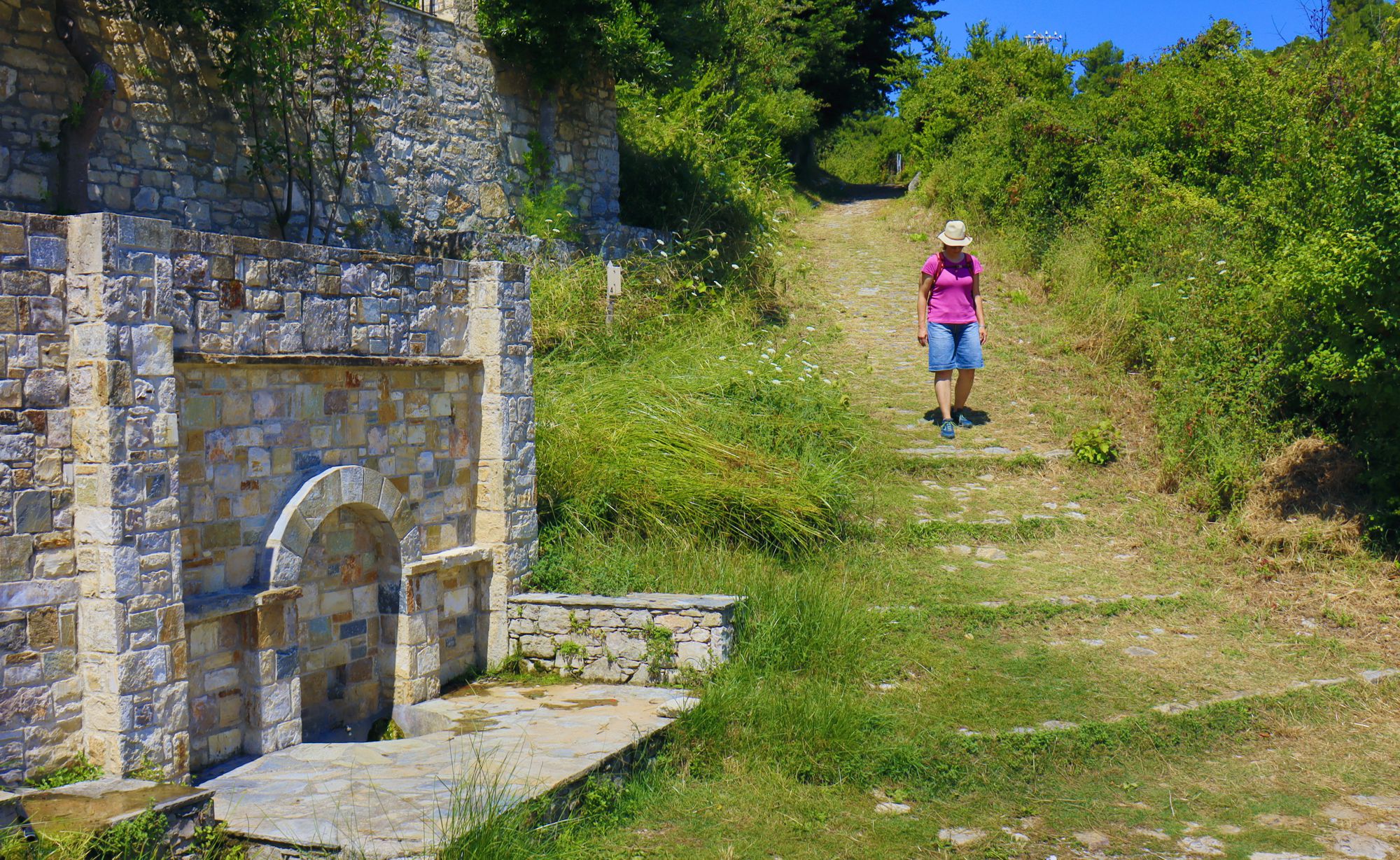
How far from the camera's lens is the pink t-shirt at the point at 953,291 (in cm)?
991

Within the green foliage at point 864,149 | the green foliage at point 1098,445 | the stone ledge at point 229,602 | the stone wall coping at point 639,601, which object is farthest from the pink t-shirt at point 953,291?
the green foliage at point 864,149

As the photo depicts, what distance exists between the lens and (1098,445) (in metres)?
9.86

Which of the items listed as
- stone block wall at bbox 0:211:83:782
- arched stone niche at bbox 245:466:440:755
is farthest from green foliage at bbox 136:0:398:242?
stone block wall at bbox 0:211:83:782

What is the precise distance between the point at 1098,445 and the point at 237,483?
286 inches

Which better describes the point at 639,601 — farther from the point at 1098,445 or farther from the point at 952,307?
the point at 1098,445

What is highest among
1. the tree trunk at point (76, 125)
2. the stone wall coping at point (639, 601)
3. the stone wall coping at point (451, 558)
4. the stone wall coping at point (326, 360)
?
the tree trunk at point (76, 125)

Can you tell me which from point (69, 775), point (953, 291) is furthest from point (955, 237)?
point (69, 775)

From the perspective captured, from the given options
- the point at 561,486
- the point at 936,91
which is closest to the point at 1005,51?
the point at 936,91

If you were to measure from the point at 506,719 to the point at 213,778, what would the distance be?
5.15 ft

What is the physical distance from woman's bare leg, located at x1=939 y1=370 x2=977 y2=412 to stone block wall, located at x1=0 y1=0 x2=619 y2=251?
4921 millimetres

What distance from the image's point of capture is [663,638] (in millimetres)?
6762

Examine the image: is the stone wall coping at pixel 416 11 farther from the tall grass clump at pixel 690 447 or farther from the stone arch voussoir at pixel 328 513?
the stone arch voussoir at pixel 328 513

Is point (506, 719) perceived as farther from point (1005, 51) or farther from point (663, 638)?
point (1005, 51)

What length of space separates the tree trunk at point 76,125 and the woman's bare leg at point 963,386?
7.42 m
